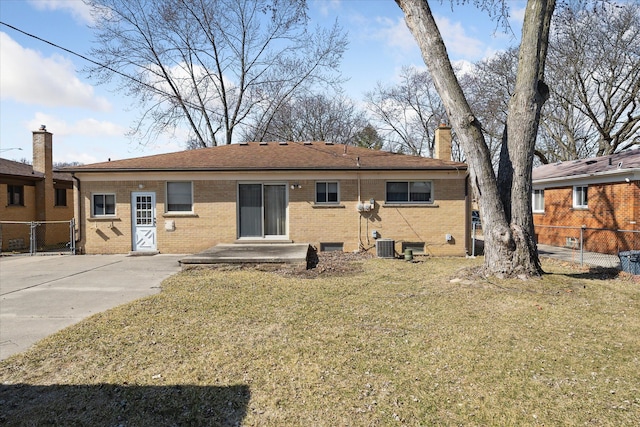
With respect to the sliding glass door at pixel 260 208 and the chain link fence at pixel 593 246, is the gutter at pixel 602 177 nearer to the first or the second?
the chain link fence at pixel 593 246

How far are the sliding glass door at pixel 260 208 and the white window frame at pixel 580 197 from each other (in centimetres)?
1184

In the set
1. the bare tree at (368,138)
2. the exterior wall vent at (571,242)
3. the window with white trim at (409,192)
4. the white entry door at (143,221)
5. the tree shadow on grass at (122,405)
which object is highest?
the bare tree at (368,138)

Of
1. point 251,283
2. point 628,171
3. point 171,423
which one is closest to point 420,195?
point 628,171

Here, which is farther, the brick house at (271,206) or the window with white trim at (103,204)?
the window with white trim at (103,204)

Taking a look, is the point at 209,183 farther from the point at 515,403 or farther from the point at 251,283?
the point at 515,403

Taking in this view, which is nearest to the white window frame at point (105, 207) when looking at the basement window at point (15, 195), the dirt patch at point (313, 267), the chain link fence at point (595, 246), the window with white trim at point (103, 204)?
the window with white trim at point (103, 204)

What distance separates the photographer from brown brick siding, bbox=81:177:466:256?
1296 cm

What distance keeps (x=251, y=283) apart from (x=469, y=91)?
28350 mm

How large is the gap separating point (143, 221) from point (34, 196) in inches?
332

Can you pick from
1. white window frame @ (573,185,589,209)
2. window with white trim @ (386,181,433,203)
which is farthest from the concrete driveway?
white window frame @ (573,185,589,209)

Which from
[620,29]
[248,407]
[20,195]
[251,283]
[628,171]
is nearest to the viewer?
[248,407]

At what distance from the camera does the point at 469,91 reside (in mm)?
29906

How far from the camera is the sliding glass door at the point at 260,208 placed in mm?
13242

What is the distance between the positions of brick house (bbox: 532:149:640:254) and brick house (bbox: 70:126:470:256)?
393cm
